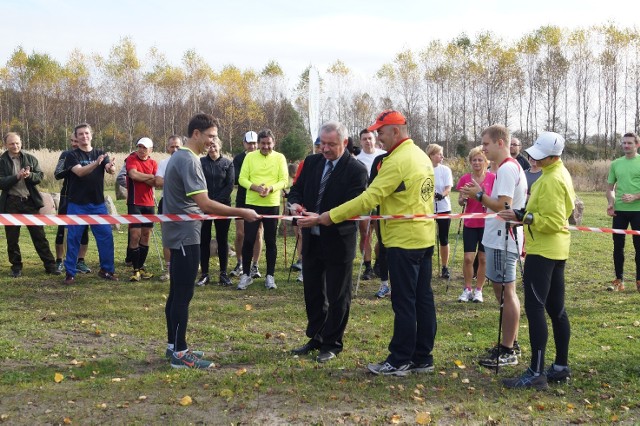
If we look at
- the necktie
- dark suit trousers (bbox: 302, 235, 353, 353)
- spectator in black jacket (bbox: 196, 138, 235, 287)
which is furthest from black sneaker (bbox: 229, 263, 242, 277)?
the necktie

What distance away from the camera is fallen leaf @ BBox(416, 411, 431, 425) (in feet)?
15.0

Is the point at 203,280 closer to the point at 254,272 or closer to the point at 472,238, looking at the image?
the point at 254,272

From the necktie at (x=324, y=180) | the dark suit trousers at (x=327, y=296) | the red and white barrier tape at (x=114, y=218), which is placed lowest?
the dark suit trousers at (x=327, y=296)

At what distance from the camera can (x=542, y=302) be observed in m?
5.29

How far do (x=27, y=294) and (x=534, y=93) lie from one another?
56465 mm

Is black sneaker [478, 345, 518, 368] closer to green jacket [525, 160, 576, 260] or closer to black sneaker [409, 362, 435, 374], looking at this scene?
black sneaker [409, 362, 435, 374]

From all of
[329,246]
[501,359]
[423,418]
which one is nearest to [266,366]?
[329,246]

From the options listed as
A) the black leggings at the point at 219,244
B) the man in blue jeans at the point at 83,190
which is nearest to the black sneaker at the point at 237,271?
the black leggings at the point at 219,244

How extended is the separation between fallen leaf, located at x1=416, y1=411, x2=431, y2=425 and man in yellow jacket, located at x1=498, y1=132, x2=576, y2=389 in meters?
1.07

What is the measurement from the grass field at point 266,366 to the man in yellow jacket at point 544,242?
1.27 feet

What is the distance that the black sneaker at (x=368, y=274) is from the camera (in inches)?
412

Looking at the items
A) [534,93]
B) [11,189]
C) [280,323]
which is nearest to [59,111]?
[534,93]

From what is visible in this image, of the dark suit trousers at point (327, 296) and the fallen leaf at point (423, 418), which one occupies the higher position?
the dark suit trousers at point (327, 296)

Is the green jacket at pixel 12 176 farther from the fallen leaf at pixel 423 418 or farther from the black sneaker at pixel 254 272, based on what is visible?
the fallen leaf at pixel 423 418
